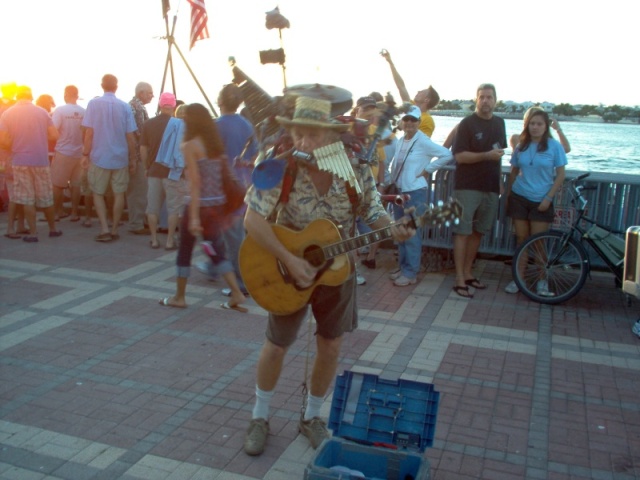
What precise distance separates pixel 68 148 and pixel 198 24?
8.31ft

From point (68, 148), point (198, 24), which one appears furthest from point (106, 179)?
point (198, 24)

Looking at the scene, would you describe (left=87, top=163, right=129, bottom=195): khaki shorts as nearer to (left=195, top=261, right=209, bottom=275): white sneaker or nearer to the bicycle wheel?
(left=195, top=261, right=209, bottom=275): white sneaker

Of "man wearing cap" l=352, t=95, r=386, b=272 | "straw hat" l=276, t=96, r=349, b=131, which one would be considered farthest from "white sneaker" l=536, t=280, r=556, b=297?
"straw hat" l=276, t=96, r=349, b=131

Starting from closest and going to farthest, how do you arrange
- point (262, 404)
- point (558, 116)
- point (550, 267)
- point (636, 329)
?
point (262, 404) → point (636, 329) → point (550, 267) → point (558, 116)

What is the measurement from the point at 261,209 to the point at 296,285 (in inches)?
17.1

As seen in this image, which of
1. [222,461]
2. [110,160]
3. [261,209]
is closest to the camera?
[261,209]

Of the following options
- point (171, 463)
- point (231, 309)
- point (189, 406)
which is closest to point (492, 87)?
point (231, 309)

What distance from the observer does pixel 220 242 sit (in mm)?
6301

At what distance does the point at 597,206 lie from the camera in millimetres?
7473

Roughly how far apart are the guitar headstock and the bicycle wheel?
12.5 ft

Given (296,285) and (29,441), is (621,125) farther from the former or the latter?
(29,441)

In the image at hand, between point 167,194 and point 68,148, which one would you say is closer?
point 167,194

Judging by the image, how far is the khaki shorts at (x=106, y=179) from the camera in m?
9.19

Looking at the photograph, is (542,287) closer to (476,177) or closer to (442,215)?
(476,177)
